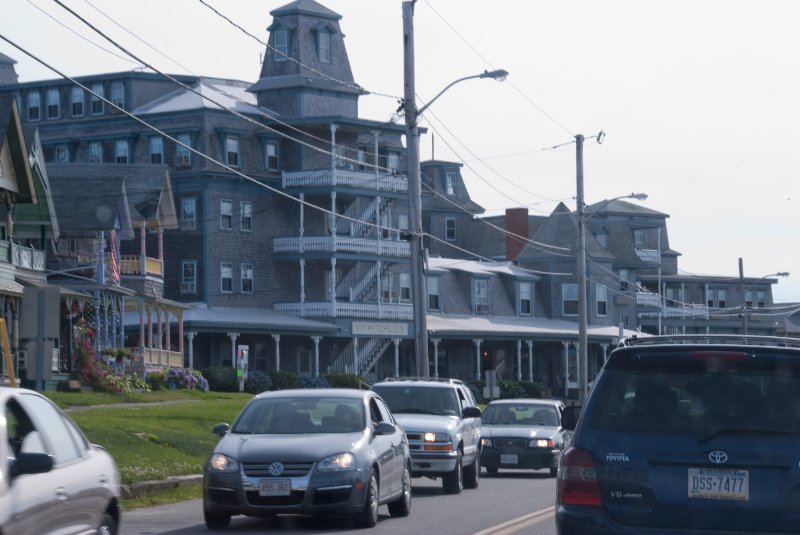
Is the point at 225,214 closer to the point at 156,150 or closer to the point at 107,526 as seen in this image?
the point at 156,150

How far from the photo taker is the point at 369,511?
16.0 m

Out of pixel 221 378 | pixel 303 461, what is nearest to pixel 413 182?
pixel 303 461

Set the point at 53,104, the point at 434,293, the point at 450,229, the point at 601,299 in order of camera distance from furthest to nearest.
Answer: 1. the point at 450,229
2. the point at 601,299
3. the point at 434,293
4. the point at 53,104

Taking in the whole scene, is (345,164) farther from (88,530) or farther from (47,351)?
(88,530)

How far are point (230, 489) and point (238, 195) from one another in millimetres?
47816

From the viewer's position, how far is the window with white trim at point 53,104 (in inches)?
2640

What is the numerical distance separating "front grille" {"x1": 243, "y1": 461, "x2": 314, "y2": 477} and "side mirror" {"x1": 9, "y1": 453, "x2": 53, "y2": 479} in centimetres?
655

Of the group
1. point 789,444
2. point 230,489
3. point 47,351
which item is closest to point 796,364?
point 789,444

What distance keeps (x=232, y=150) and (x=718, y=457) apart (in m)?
55.6

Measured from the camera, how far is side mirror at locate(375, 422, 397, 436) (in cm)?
1706

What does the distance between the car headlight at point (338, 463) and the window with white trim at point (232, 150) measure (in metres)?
47.3

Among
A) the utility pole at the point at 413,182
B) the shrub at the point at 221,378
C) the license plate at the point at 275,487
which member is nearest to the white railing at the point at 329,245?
the shrub at the point at 221,378

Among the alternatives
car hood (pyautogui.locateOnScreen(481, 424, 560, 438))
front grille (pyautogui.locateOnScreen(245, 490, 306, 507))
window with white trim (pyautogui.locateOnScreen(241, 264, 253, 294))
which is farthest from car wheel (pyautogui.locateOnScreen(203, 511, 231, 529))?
window with white trim (pyautogui.locateOnScreen(241, 264, 253, 294))

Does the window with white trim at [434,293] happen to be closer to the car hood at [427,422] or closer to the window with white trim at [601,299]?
the window with white trim at [601,299]
